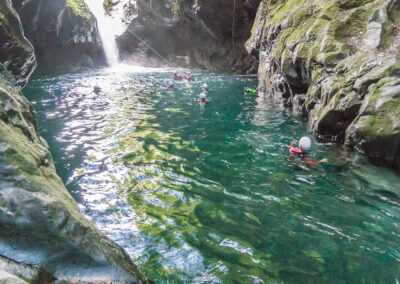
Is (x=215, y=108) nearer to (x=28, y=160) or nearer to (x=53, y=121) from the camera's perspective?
(x=53, y=121)

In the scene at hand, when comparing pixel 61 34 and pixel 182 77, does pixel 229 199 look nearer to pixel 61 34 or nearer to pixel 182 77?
pixel 182 77

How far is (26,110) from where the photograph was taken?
6055mm

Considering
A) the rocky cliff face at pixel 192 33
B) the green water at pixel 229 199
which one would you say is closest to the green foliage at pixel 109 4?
the rocky cliff face at pixel 192 33

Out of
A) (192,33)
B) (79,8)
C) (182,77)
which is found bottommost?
(182,77)

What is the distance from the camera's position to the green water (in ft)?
19.1

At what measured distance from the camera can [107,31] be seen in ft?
147

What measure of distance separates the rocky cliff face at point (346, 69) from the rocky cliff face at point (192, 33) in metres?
17.8

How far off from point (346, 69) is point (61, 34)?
98.8ft

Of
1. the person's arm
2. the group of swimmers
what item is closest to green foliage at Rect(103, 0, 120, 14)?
the group of swimmers

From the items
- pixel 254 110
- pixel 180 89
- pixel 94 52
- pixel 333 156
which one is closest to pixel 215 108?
pixel 254 110

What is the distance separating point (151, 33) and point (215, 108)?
27785 millimetres

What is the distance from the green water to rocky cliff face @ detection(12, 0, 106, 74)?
20495mm

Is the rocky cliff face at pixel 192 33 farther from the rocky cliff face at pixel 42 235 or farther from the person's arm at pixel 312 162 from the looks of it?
the rocky cliff face at pixel 42 235

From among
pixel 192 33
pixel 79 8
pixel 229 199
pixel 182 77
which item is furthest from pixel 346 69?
pixel 79 8
